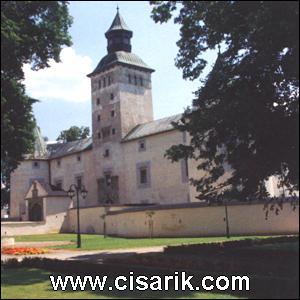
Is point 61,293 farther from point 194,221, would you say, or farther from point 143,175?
point 143,175

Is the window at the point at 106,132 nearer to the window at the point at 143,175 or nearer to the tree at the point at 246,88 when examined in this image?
the window at the point at 143,175

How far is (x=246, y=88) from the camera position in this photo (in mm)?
17609

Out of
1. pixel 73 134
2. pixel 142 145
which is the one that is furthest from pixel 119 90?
pixel 73 134

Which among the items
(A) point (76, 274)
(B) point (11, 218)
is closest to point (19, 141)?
(A) point (76, 274)

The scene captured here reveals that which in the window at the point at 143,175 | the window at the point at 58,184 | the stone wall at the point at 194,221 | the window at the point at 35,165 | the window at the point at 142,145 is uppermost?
the window at the point at 142,145

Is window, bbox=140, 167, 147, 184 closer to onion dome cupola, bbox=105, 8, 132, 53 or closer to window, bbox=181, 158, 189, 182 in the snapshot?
window, bbox=181, 158, 189, 182

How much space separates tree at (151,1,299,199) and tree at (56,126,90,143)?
6503 cm

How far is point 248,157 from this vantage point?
17797 mm

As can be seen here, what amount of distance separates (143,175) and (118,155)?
581 centimetres

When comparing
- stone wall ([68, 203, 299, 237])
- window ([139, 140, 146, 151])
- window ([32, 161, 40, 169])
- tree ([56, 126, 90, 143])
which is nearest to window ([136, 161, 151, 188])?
window ([139, 140, 146, 151])

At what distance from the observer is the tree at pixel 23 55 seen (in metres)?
17.9

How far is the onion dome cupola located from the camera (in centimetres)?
6606

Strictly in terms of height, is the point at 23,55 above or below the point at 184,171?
above

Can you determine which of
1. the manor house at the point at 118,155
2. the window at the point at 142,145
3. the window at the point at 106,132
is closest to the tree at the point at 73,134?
the manor house at the point at 118,155
